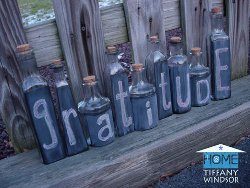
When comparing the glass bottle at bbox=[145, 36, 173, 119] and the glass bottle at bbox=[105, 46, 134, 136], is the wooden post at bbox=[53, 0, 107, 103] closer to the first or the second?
the glass bottle at bbox=[105, 46, 134, 136]

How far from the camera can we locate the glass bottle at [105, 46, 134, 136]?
51.9 inches

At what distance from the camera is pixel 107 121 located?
132cm

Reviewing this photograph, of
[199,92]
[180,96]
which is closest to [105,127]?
[180,96]

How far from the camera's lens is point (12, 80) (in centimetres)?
131

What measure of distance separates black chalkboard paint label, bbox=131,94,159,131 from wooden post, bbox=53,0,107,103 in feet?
0.63

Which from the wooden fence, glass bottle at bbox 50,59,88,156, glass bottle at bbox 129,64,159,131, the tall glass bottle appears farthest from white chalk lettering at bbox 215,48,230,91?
glass bottle at bbox 50,59,88,156

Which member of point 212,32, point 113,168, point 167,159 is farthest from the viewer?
point 212,32

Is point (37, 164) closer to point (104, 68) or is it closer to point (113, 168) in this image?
point (113, 168)

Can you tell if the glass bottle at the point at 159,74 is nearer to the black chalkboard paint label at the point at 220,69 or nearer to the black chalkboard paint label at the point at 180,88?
the black chalkboard paint label at the point at 180,88

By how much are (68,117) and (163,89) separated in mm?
418

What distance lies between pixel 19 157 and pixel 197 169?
71 cm

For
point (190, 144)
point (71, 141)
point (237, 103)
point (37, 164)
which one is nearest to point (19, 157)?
point (37, 164)

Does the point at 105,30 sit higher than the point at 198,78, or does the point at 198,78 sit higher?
the point at 105,30

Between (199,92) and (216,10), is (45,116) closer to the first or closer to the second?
(199,92)
